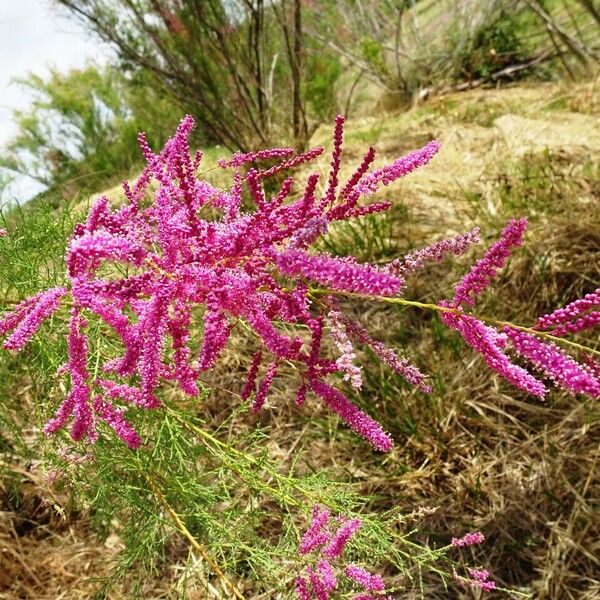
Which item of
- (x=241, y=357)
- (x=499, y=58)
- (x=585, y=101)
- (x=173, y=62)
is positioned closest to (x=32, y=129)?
(x=173, y=62)

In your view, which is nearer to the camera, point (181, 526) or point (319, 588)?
point (319, 588)

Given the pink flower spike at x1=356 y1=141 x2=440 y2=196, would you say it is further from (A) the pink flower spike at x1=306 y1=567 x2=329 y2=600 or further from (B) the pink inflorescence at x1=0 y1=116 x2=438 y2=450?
(A) the pink flower spike at x1=306 y1=567 x2=329 y2=600

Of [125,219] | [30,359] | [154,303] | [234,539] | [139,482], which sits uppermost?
[125,219]

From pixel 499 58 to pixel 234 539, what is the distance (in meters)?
10.3

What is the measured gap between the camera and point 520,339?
107 cm

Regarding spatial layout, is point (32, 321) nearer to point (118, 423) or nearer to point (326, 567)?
point (118, 423)

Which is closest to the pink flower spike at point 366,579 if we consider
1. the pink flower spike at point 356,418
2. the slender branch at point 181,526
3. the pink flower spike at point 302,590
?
the pink flower spike at point 302,590

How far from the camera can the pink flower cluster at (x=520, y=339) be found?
3.32 ft

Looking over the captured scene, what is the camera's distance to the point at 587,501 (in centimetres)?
255

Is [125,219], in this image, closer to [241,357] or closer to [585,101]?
[241,357]

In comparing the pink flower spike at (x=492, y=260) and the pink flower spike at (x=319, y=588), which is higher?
the pink flower spike at (x=492, y=260)

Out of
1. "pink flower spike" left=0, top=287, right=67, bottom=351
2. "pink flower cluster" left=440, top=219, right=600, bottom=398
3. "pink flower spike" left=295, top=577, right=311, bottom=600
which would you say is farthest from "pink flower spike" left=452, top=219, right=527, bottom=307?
"pink flower spike" left=295, top=577, right=311, bottom=600

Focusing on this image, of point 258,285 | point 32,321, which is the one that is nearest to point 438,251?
point 258,285

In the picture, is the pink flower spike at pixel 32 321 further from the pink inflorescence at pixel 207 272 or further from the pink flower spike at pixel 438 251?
the pink flower spike at pixel 438 251
